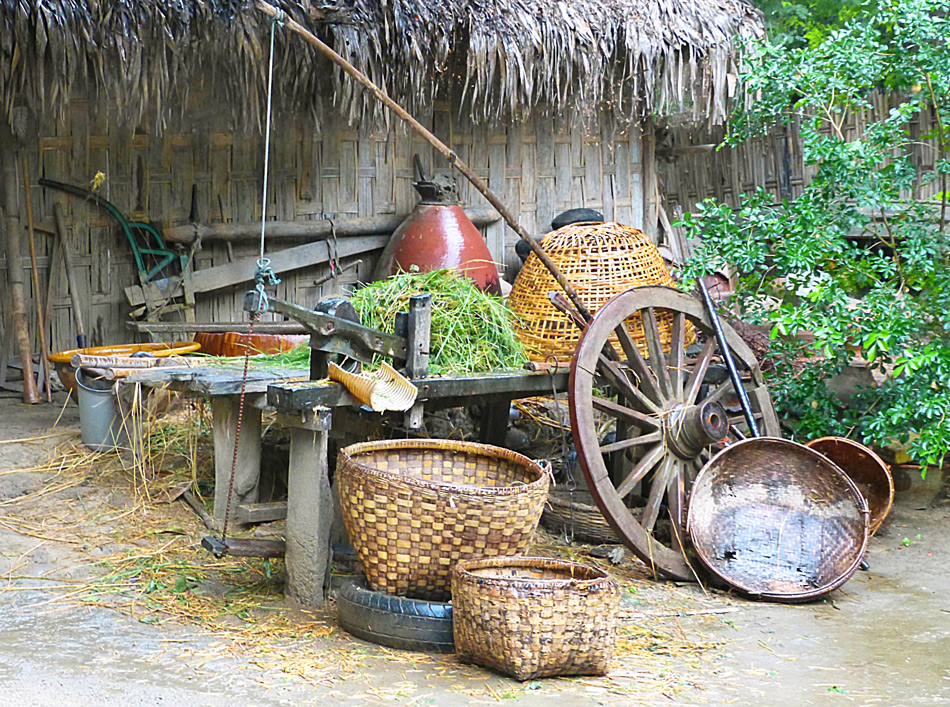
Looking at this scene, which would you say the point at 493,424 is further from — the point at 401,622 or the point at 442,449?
the point at 401,622

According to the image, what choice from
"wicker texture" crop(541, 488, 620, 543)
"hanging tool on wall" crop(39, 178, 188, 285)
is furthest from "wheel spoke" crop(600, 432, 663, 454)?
"hanging tool on wall" crop(39, 178, 188, 285)

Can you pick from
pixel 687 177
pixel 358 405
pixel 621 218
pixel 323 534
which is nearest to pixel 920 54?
pixel 621 218

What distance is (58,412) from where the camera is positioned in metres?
6.25

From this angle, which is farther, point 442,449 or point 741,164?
point 741,164

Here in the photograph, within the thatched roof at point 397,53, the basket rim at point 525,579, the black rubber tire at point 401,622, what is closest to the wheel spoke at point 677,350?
the basket rim at point 525,579

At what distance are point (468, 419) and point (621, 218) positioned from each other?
8.18 feet

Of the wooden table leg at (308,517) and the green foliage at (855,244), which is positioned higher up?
the green foliage at (855,244)

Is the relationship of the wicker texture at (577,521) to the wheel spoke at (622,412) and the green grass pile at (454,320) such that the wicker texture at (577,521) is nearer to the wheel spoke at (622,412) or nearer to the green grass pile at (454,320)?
the wheel spoke at (622,412)

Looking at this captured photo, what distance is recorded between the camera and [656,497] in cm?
484

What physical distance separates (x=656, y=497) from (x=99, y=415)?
2.83 meters

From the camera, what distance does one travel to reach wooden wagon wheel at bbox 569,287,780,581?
15.2 ft

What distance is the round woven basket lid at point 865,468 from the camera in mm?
5438

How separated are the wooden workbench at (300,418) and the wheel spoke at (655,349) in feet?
1.62

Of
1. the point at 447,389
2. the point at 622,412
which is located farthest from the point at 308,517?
the point at 622,412
